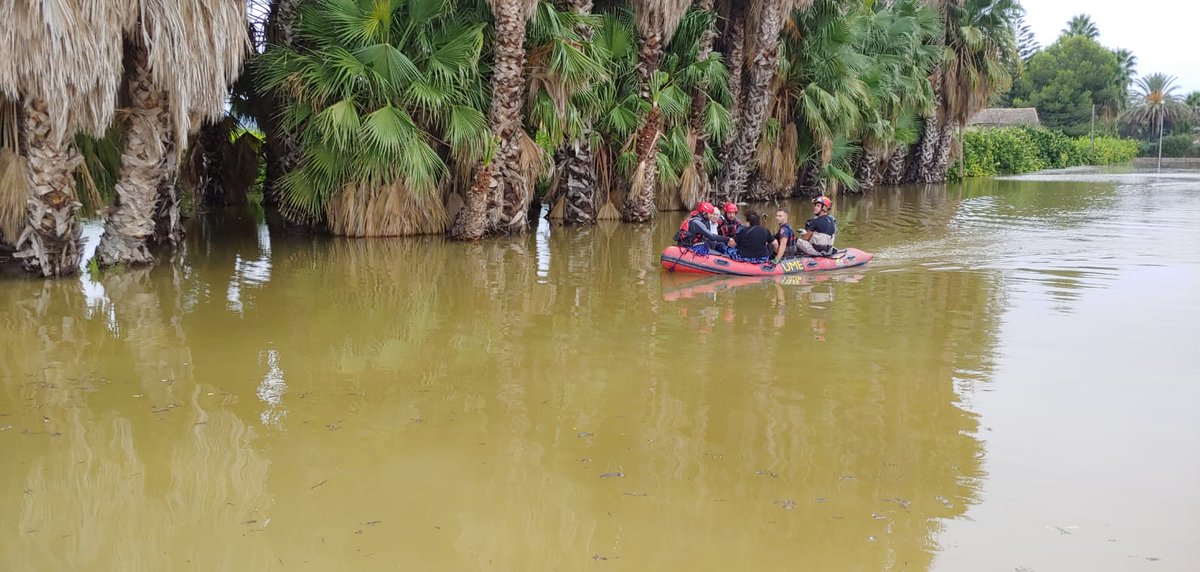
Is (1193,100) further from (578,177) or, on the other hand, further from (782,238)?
(782,238)

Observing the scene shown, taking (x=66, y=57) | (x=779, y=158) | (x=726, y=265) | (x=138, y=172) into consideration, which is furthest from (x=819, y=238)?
(x=779, y=158)

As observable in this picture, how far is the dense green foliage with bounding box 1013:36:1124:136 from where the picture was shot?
76312mm

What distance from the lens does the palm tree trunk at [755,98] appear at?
23.3m

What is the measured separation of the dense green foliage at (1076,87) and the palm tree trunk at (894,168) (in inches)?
1742

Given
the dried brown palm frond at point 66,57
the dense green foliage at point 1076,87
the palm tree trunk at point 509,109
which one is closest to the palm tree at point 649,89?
the palm tree trunk at point 509,109

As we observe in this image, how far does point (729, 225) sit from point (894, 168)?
2512 centimetres

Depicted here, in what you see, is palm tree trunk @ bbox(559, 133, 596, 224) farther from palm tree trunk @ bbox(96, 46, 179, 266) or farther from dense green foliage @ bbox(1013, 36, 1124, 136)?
dense green foliage @ bbox(1013, 36, 1124, 136)

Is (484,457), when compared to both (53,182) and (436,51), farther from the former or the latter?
(436,51)

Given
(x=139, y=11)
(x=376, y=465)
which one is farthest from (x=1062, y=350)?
(x=139, y=11)

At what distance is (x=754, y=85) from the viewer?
24719 millimetres

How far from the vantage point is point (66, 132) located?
1188 cm

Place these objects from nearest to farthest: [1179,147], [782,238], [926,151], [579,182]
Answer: [782,238] → [579,182] → [926,151] → [1179,147]

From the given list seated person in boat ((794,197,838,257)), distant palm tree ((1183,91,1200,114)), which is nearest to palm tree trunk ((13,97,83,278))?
seated person in boat ((794,197,838,257))

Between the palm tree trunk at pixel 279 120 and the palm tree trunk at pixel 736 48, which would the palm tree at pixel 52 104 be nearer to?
the palm tree trunk at pixel 279 120
